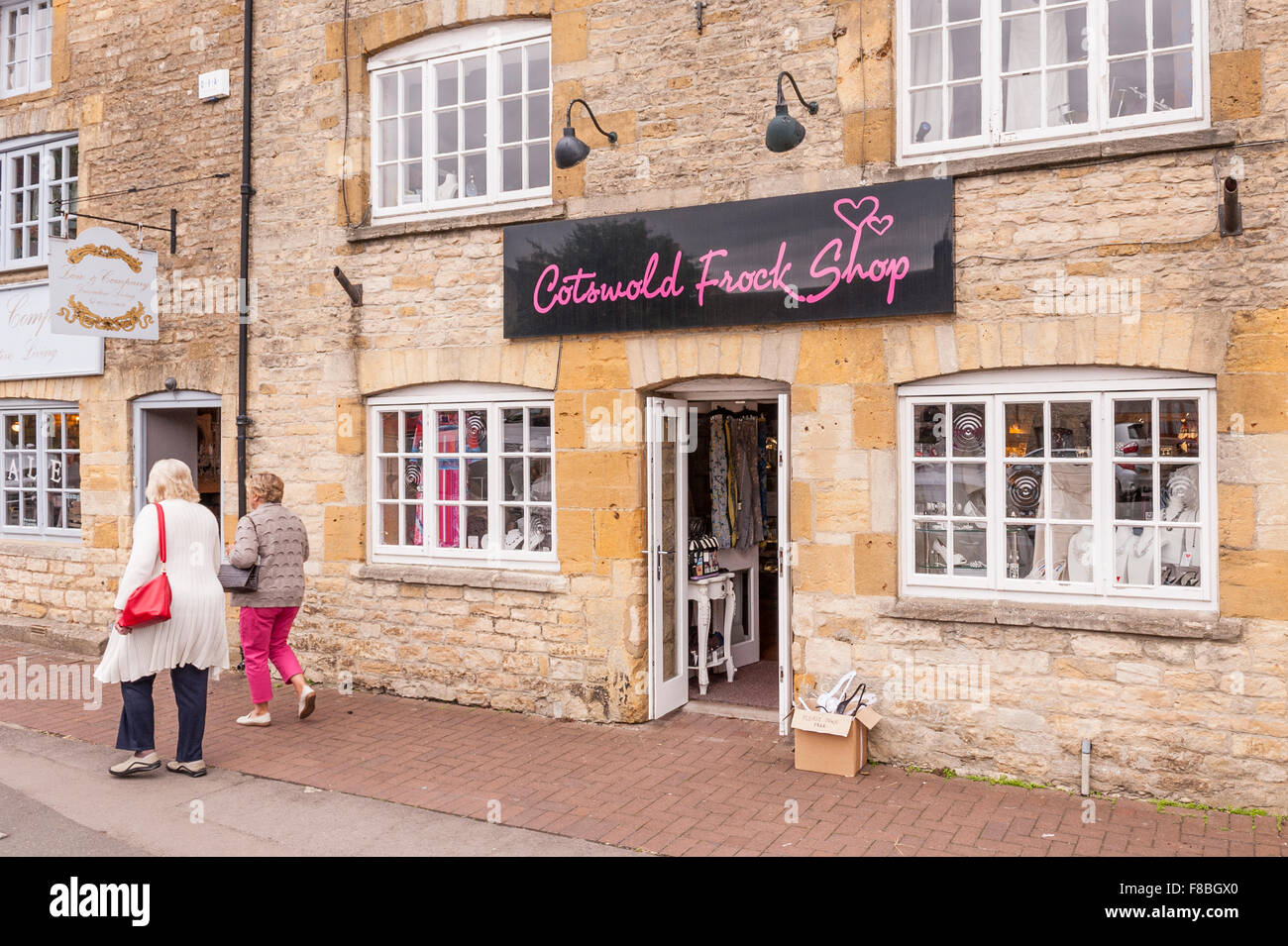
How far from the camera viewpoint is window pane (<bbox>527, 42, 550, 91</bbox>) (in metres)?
8.00

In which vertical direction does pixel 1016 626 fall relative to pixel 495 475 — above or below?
below

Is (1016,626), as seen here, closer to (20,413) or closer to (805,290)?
(805,290)

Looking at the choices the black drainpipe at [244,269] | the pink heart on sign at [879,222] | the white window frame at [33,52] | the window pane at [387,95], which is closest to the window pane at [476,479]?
the black drainpipe at [244,269]

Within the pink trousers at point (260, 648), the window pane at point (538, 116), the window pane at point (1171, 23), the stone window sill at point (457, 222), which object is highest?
the window pane at point (538, 116)

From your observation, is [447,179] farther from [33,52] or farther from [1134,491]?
[33,52]

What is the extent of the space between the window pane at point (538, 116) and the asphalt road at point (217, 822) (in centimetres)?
496

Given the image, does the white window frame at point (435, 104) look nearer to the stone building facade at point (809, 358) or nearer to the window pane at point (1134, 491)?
the stone building facade at point (809, 358)

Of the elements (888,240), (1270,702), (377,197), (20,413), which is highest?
(377,197)

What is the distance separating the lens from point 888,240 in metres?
6.55

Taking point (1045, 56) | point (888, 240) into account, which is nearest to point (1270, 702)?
point (888, 240)

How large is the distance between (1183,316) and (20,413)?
1100cm

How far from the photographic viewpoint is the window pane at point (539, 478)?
802 centimetres

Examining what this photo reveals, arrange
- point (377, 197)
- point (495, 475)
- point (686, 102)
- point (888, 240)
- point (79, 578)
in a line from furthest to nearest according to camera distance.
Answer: point (79, 578) < point (377, 197) < point (495, 475) < point (686, 102) < point (888, 240)

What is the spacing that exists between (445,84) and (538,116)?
0.96 metres
